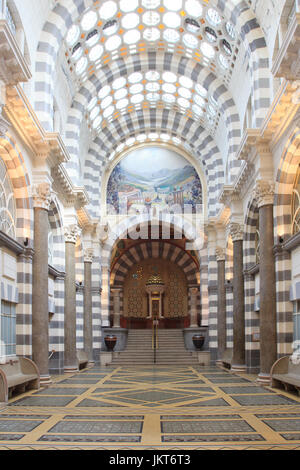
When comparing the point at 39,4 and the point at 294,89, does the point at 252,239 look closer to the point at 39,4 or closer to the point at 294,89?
the point at 294,89

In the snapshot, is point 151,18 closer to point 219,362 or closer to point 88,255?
point 88,255

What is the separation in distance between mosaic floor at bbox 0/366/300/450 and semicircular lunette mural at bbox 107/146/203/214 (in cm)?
1592

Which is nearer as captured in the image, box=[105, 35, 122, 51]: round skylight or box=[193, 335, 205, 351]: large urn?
box=[105, 35, 122, 51]: round skylight

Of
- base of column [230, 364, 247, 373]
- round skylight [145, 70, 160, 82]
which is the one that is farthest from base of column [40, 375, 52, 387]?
round skylight [145, 70, 160, 82]

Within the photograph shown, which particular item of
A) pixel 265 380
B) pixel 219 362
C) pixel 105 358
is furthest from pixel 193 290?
pixel 265 380

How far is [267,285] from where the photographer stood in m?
15.0

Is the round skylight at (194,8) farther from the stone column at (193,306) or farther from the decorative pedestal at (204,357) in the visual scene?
the stone column at (193,306)

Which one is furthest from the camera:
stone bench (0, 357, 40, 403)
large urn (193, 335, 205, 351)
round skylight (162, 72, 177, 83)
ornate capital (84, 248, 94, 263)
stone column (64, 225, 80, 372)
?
large urn (193, 335, 205, 351)

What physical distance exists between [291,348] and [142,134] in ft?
59.1

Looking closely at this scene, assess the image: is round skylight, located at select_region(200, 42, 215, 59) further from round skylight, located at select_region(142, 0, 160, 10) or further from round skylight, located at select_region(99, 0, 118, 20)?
round skylight, located at select_region(99, 0, 118, 20)

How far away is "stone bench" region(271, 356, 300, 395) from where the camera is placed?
12.8m

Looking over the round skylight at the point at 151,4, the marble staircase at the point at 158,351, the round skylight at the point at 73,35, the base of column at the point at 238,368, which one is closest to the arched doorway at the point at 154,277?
the marble staircase at the point at 158,351

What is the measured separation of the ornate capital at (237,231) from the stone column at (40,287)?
7703 millimetres

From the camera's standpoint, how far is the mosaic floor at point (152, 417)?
273 inches
